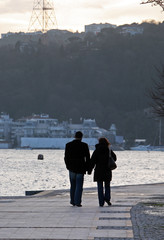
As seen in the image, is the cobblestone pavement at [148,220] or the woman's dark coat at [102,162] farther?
the woman's dark coat at [102,162]

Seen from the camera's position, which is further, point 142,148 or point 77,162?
point 142,148

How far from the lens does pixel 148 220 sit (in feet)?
45.0

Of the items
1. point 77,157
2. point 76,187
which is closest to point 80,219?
point 76,187

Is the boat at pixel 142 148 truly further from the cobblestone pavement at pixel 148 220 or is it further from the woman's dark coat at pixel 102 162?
the woman's dark coat at pixel 102 162

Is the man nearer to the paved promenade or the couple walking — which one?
the couple walking

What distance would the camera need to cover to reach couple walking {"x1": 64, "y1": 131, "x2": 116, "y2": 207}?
653 inches

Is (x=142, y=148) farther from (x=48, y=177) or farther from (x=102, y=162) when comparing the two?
(x=102, y=162)

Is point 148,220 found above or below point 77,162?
below

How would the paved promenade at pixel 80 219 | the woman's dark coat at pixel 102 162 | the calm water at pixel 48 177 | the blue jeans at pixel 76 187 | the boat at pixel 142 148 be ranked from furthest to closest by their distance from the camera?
the boat at pixel 142 148
the calm water at pixel 48 177
the woman's dark coat at pixel 102 162
the blue jeans at pixel 76 187
the paved promenade at pixel 80 219

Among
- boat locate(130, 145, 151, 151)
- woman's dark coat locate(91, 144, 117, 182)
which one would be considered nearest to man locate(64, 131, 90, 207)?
woman's dark coat locate(91, 144, 117, 182)

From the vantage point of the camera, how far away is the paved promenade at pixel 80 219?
Result: 12.0 meters

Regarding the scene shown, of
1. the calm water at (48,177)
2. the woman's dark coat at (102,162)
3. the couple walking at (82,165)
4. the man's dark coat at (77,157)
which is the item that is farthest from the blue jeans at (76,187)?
the calm water at (48,177)

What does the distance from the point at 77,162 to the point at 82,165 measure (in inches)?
5.1

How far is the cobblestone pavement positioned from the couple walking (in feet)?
2.95
